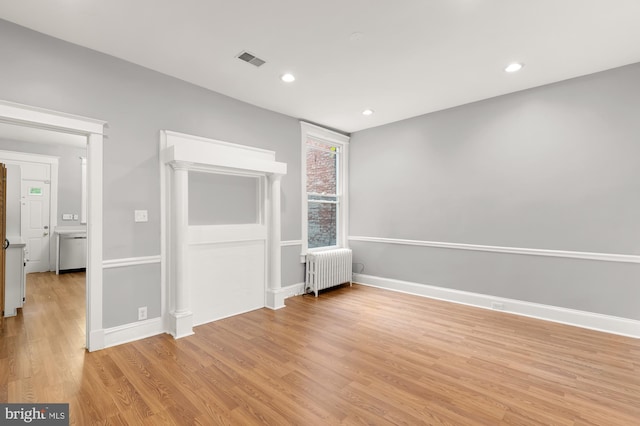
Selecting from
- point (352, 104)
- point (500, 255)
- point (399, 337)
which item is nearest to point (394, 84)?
point (352, 104)

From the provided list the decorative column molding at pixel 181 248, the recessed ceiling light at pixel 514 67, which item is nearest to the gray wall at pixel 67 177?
the decorative column molding at pixel 181 248

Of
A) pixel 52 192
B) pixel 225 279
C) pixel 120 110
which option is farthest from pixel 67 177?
pixel 225 279

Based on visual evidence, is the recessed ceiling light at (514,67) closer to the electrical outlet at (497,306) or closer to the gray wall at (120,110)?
the electrical outlet at (497,306)

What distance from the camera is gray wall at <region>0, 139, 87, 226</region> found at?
6.50 metres

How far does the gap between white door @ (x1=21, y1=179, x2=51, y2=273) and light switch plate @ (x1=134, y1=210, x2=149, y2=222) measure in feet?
16.9

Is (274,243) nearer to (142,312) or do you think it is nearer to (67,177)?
(142,312)

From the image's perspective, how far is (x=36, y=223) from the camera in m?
6.24

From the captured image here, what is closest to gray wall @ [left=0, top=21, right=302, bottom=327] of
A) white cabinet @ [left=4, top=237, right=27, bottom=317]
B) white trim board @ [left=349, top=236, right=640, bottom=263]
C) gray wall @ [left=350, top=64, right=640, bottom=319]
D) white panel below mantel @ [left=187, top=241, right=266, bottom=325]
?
white panel below mantel @ [left=187, top=241, right=266, bottom=325]

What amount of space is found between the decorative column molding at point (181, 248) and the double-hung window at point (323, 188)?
204 centimetres

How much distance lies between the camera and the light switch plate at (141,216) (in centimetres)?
306

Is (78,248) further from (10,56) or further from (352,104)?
(352,104)

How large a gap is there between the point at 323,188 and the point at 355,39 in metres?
3.00

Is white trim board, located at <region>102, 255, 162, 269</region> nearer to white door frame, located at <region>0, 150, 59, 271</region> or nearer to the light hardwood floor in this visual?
the light hardwood floor

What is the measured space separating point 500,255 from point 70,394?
467 cm
